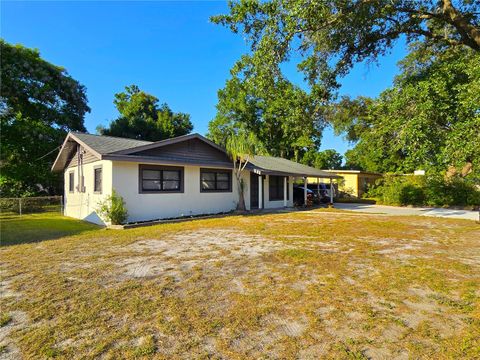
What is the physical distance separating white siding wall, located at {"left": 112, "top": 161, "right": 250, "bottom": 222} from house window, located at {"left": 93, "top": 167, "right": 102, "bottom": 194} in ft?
4.54

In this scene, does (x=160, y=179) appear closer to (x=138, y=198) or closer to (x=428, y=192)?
(x=138, y=198)

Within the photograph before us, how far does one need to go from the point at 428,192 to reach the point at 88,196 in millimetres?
21250

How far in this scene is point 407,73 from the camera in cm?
1133

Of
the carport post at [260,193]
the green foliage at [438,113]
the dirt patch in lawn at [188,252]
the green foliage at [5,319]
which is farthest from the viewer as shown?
the carport post at [260,193]

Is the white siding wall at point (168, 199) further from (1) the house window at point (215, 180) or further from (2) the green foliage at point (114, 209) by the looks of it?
(2) the green foliage at point (114, 209)

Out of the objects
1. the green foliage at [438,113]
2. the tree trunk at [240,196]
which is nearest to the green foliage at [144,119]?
the tree trunk at [240,196]

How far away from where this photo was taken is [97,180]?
480 inches

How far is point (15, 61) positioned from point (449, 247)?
28.5 meters

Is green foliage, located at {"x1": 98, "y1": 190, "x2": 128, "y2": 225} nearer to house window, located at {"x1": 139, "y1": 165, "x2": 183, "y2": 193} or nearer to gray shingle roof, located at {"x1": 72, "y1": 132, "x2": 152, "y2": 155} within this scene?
house window, located at {"x1": 139, "y1": 165, "x2": 183, "y2": 193}

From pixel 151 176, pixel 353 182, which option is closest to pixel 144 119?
pixel 353 182

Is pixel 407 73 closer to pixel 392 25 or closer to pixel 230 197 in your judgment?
pixel 392 25

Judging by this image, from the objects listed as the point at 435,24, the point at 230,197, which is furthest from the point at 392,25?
the point at 230,197

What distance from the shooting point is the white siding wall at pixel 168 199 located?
1129cm

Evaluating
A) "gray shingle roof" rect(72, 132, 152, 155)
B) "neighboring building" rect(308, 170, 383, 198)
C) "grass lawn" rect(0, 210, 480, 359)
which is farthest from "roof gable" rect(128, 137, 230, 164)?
"neighboring building" rect(308, 170, 383, 198)
